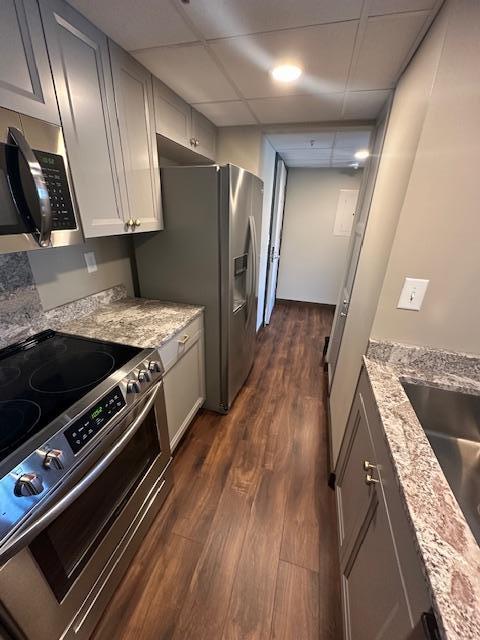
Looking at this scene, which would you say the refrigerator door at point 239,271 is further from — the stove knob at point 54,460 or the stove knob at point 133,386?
the stove knob at point 54,460

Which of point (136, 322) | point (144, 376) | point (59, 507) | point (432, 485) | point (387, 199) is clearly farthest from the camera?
point (136, 322)

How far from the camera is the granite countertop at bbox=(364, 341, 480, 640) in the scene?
465 millimetres

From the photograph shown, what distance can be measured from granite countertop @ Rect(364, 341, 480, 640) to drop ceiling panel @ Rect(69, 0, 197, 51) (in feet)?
4.99

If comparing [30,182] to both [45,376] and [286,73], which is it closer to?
[45,376]

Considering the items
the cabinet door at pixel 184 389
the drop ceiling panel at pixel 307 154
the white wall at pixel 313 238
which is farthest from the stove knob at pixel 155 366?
the white wall at pixel 313 238

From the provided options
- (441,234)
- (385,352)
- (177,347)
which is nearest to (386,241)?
(441,234)

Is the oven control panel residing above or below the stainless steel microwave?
below

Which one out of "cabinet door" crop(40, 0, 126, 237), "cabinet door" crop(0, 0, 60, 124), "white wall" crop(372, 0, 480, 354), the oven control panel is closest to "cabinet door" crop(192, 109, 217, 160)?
"cabinet door" crop(40, 0, 126, 237)

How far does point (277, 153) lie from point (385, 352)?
285 cm

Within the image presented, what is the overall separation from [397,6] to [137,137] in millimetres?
1182

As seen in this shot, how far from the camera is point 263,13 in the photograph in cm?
95

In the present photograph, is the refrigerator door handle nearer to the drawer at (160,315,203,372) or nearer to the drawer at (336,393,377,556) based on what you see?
the drawer at (160,315,203,372)

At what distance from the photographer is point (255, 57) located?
48.9 inches

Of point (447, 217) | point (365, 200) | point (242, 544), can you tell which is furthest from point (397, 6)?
point (242, 544)
